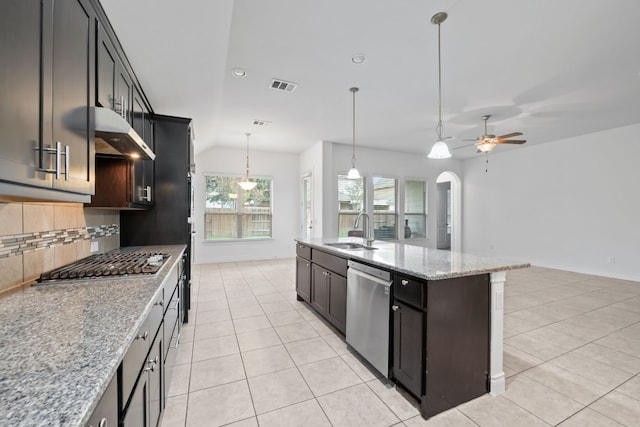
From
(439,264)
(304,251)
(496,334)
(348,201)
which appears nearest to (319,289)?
(304,251)

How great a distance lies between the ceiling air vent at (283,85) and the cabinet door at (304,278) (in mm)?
2353

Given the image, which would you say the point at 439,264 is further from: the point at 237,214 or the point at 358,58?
the point at 237,214

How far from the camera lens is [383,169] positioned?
7332 mm

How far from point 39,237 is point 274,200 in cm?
585

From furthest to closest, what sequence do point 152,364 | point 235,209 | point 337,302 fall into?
point 235,209, point 337,302, point 152,364

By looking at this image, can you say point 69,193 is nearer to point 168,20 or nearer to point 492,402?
point 168,20

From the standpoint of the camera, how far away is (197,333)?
9.83ft

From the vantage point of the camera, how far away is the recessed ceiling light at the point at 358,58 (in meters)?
2.98

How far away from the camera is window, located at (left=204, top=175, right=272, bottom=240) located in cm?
693

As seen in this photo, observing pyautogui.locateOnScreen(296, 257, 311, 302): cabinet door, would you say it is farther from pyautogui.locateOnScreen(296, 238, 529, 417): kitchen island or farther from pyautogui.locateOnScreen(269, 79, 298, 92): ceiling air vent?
pyautogui.locateOnScreen(269, 79, 298, 92): ceiling air vent

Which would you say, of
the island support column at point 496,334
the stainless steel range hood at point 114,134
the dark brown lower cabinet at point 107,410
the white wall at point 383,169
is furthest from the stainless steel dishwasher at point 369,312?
the white wall at point 383,169

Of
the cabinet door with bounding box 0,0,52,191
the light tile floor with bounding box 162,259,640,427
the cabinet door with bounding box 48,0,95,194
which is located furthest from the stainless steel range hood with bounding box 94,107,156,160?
the light tile floor with bounding box 162,259,640,427

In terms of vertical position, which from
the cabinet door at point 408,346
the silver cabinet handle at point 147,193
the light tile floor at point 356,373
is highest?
the silver cabinet handle at point 147,193

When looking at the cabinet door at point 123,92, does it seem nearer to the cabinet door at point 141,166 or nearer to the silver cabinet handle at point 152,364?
the cabinet door at point 141,166
